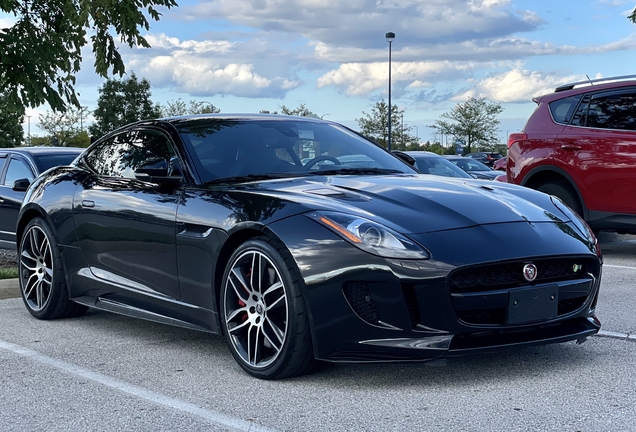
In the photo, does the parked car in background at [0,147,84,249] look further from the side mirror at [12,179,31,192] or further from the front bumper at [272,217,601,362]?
the front bumper at [272,217,601,362]

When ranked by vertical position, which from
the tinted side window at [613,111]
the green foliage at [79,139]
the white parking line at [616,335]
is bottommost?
the green foliage at [79,139]

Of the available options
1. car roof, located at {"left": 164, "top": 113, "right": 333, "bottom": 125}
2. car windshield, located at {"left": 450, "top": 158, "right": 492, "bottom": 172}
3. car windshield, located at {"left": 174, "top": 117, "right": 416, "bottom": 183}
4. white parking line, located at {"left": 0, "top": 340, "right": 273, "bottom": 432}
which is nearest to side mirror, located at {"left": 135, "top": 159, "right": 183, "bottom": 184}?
car windshield, located at {"left": 174, "top": 117, "right": 416, "bottom": 183}

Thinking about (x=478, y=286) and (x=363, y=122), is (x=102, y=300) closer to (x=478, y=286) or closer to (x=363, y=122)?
(x=478, y=286)

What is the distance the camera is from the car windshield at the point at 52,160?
36.6 feet

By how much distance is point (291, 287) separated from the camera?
13.8 ft

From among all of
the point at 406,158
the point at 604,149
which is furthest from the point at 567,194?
the point at 406,158

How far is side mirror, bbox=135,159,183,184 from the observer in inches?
204

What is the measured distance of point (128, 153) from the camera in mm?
5965

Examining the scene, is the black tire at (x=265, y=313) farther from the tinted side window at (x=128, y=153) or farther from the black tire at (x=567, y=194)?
the black tire at (x=567, y=194)

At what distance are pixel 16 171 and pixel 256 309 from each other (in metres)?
7.86

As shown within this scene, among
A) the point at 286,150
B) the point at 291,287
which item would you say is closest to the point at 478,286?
the point at 291,287

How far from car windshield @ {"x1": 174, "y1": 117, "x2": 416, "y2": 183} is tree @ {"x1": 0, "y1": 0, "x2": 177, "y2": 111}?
6206mm

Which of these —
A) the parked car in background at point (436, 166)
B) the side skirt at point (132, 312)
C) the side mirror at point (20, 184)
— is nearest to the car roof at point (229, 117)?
the side skirt at point (132, 312)

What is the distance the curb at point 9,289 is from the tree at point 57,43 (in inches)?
166
